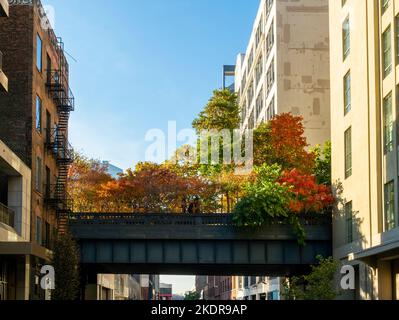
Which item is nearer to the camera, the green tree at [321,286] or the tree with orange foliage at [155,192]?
the green tree at [321,286]

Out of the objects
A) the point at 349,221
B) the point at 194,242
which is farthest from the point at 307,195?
the point at 194,242

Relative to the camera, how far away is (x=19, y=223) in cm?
4384

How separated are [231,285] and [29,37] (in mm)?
96005

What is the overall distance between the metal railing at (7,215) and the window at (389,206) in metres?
21.5

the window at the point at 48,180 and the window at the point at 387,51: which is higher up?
the window at the point at 387,51

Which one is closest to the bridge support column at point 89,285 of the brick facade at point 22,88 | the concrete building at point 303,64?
the brick facade at point 22,88

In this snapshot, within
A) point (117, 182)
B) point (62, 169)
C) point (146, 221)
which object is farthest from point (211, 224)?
point (117, 182)

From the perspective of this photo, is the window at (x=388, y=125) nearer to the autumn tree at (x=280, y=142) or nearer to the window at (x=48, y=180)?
the window at (x=48, y=180)

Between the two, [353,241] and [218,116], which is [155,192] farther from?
[353,241]

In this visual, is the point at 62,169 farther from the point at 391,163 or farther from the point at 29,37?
the point at 391,163

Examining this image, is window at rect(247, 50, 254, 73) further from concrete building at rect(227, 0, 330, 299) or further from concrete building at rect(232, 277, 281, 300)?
concrete building at rect(232, 277, 281, 300)

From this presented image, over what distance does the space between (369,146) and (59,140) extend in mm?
24540

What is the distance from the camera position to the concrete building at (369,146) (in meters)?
40.8

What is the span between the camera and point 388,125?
41.8 m
